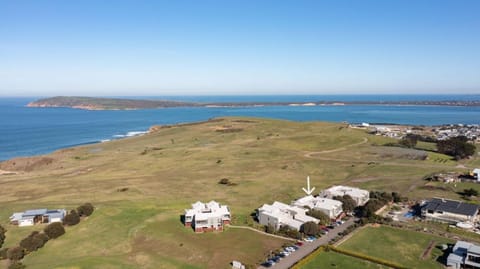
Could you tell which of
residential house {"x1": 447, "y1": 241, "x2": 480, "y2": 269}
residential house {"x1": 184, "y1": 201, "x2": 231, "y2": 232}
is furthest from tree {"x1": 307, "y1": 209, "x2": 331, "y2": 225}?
residential house {"x1": 447, "y1": 241, "x2": 480, "y2": 269}

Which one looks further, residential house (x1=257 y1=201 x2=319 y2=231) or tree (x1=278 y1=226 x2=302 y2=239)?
residential house (x1=257 y1=201 x2=319 y2=231)

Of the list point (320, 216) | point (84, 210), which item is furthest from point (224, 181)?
point (84, 210)

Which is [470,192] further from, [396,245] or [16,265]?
[16,265]

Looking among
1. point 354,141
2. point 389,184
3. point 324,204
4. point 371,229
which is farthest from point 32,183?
point 354,141

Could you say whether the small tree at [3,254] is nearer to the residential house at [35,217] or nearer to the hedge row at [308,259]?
the residential house at [35,217]

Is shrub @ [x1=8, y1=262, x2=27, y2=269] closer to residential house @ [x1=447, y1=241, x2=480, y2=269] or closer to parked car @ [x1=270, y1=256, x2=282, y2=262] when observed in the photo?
parked car @ [x1=270, y1=256, x2=282, y2=262]

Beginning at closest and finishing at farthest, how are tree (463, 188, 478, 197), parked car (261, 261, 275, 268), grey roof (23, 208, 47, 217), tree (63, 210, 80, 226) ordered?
1. parked car (261, 261, 275, 268)
2. tree (63, 210, 80, 226)
3. grey roof (23, 208, 47, 217)
4. tree (463, 188, 478, 197)
